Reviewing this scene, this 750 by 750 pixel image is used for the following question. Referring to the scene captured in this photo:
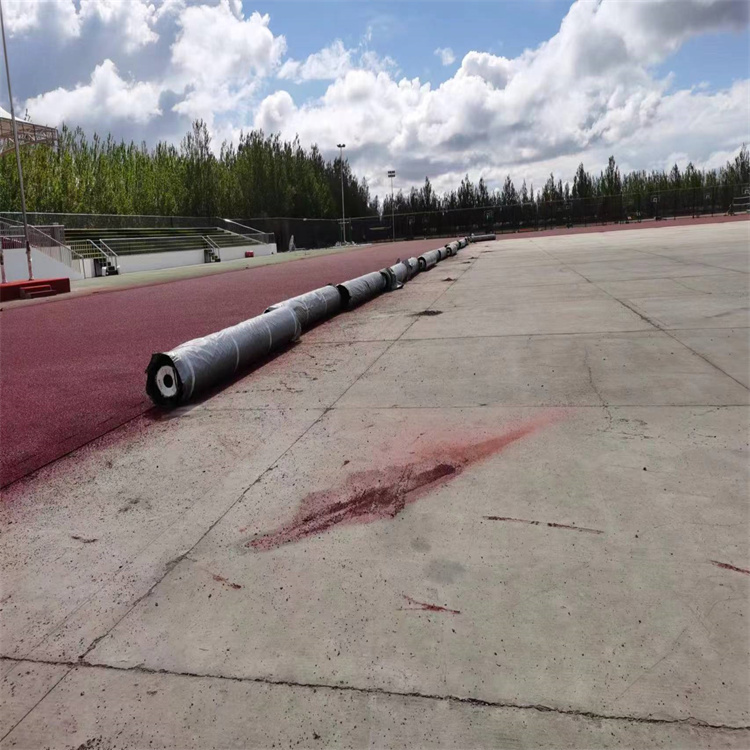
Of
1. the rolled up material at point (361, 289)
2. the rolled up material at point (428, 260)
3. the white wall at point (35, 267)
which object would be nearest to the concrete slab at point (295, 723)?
the rolled up material at point (361, 289)

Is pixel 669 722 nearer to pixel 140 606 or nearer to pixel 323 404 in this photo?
pixel 140 606

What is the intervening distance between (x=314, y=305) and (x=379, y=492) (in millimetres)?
6981

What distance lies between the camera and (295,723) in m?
2.18

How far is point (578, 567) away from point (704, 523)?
35.1 inches

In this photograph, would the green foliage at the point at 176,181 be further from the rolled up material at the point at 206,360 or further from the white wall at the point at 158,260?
the rolled up material at the point at 206,360

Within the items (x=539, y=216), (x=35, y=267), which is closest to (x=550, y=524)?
(x=35, y=267)

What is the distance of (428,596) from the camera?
2.86 meters

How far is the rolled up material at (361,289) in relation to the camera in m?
12.4

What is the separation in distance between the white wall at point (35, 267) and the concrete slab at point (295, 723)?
2861 centimetres

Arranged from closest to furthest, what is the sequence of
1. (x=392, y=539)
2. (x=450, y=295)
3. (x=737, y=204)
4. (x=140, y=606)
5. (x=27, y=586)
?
A: (x=140, y=606)
(x=27, y=586)
(x=392, y=539)
(x=450, y=295)
(x=737, y=204)

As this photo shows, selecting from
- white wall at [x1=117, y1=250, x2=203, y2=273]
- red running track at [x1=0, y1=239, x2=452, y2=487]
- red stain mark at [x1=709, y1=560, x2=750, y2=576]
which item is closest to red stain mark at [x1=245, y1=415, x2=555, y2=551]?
red stain mark at [x1=709, y1=560, x2=750, y2=576]

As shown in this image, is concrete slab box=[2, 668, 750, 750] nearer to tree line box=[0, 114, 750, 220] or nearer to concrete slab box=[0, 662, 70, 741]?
concrete slab box=[0, 662, 70, 741]

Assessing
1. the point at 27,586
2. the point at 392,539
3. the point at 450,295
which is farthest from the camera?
the point at 450,295

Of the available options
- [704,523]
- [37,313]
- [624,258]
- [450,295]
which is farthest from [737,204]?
[704,523]
